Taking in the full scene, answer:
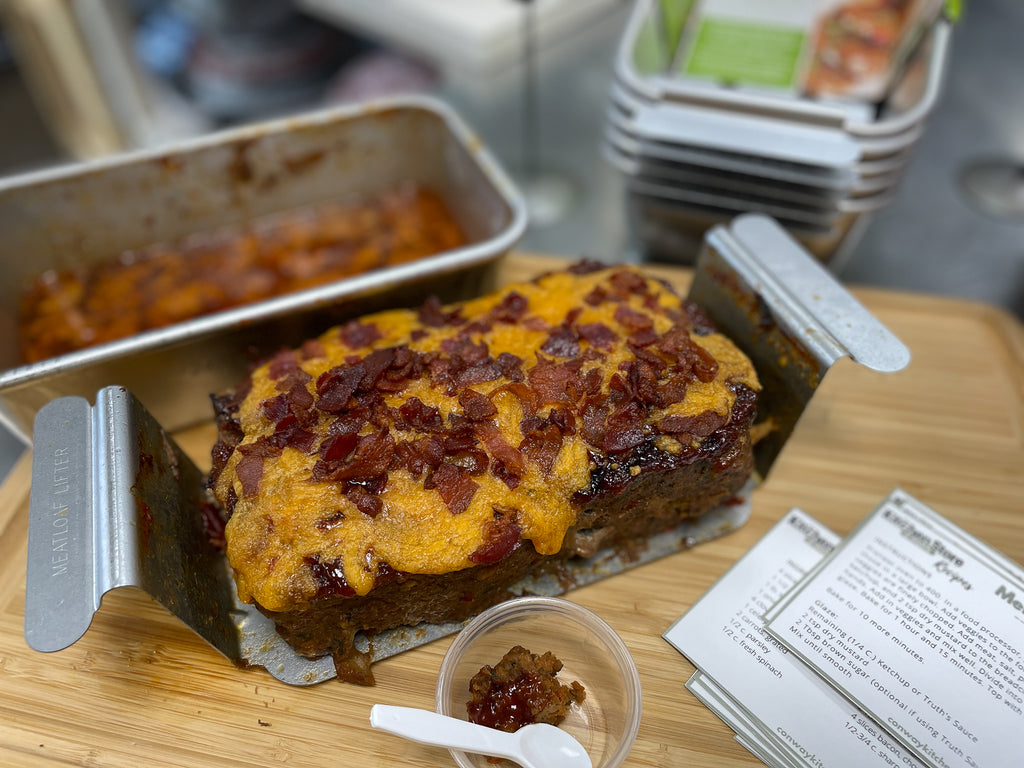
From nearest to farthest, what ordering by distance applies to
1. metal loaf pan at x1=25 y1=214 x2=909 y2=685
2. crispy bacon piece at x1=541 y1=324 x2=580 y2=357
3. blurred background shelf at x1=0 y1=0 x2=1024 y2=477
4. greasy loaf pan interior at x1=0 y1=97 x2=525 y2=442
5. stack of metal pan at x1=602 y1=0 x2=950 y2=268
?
metal loaf pan at x1=25 y1=214 x2=909 y2=685 → crispy bacon piece at x1=541 y1=324 x2=580 y2=357 → greasy loaf pan interior at x1=0 y1=97 x2=525 y2=442 → stack of metal pan at x1=602 y1=0 x2=950 y2=268 → blurred background shelf at x1=0 y1=0 x2=1024 y2=477

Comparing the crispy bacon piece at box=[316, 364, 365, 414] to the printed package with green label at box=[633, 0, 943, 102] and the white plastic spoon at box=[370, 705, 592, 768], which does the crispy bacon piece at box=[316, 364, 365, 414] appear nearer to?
the white plastic spoon at box=[370, 705, 592, 768]

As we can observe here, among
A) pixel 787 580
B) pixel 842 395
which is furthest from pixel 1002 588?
pixel 842 395

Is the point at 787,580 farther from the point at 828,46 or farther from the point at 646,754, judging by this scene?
the point at 828,46

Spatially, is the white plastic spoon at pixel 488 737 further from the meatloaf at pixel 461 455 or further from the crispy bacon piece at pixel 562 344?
the crispy bacon piece at pixel 562 344

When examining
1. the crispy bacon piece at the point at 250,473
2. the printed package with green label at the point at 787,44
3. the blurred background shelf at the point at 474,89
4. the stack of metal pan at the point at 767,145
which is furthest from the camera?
the blurred background shelf at the point at 474,89

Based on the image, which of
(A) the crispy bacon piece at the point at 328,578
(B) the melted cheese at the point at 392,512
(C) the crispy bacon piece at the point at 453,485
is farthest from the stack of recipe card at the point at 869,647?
(A) the crispy bacon piece at the point at 328,578

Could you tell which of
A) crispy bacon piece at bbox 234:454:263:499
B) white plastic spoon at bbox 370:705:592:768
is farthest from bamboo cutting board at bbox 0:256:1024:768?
crispy bacon piece at bbox 234:454:263:499

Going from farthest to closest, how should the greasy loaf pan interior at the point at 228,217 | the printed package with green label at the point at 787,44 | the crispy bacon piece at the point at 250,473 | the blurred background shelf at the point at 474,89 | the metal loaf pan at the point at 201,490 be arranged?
the blurred background shelf at the point at 474,89 < the printed package with green label at the point at 787,44 < the greasy loaf pan interior at the point at 228,217 < the crispy bacon piece at the point at 250,473 < the metal loaf pan at the point at 201,490
